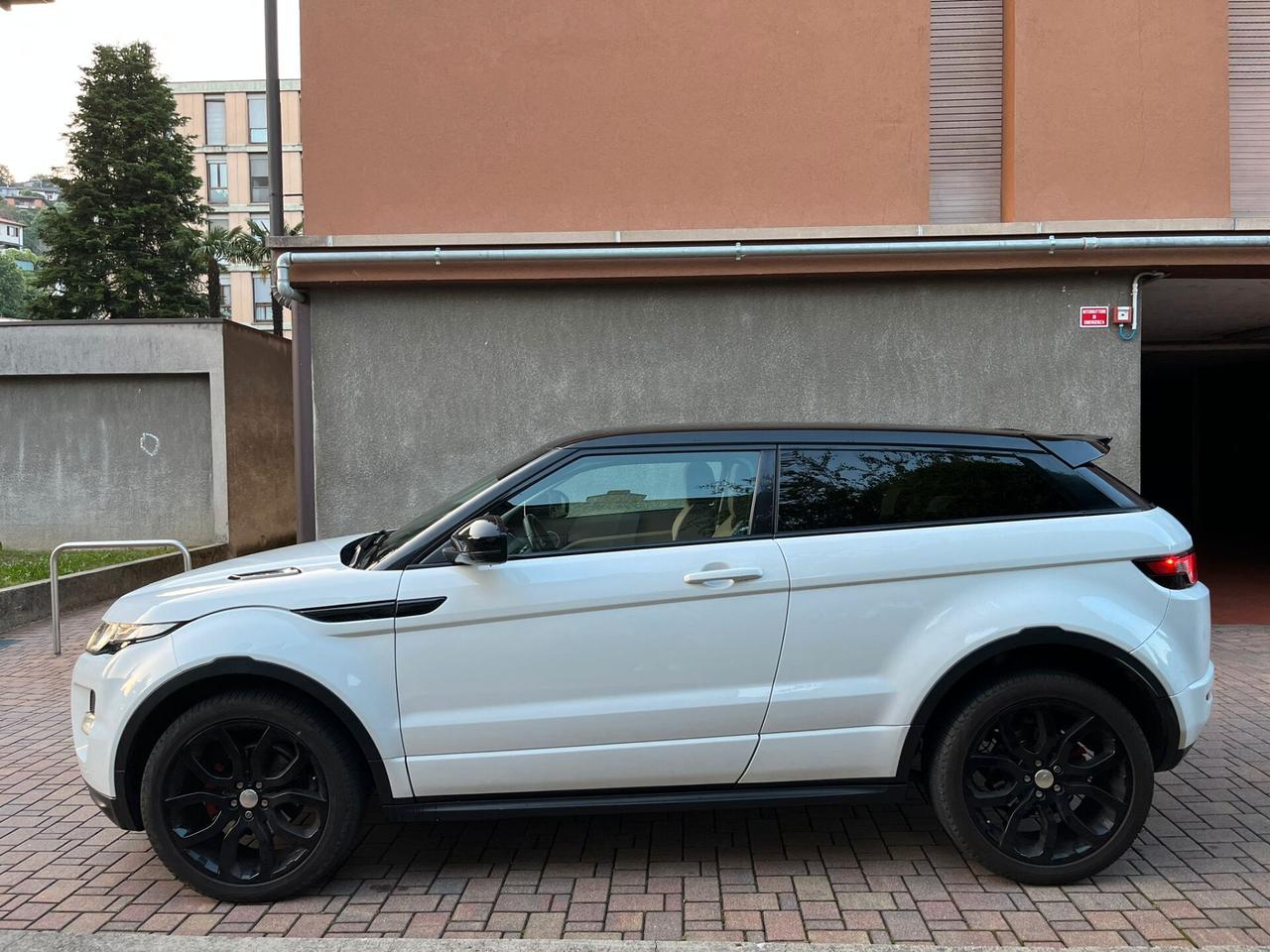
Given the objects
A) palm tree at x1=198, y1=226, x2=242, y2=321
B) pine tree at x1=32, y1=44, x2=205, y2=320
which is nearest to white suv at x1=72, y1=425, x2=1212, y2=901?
palm tree at x1=198, y1=226, x2=242, y2=321

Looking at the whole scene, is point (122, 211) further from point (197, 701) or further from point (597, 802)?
point (597, 802)

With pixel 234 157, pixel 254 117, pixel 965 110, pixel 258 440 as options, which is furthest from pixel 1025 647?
pixel 254 117

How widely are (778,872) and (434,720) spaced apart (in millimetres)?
1458

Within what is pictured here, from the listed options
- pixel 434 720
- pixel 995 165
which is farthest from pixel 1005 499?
pixel 995 165

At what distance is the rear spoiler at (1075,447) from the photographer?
3.82m

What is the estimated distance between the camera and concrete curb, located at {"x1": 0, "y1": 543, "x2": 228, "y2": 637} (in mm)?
9008

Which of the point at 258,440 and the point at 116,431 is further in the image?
the point at 258,440

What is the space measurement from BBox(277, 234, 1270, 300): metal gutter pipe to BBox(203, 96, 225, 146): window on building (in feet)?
184

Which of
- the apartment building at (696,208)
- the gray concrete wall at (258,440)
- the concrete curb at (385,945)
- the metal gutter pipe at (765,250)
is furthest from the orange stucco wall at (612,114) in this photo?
the gray concrete wall at (258,440)

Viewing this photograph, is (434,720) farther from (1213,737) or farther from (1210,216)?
(1210,216)

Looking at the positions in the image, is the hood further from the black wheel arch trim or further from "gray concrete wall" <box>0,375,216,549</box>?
"gray concrete wall" <box>0,375,216,549</box>

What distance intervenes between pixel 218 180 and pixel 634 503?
199ft

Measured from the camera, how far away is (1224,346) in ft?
A: 43.8

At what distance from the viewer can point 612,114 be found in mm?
7703
